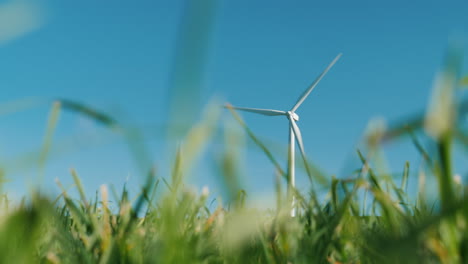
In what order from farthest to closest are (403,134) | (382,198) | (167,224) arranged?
1. (382,198)
2. (403,134)
3. (167,224)

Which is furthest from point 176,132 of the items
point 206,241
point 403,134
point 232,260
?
point 206,241

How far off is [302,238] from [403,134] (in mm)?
573

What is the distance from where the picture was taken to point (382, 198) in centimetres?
107

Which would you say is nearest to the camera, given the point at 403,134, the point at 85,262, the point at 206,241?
the point at 403,134

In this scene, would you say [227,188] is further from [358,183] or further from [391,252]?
[358,183]

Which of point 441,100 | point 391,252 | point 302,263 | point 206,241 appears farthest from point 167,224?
point 206,241

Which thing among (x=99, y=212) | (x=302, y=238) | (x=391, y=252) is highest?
(x=99, y=212)

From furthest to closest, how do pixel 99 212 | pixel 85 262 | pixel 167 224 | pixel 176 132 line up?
pixel 99 212 → pixel 85 262 → pixel 167 224 → pixel 176 132

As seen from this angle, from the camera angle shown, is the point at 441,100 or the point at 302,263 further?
the point at 302,263

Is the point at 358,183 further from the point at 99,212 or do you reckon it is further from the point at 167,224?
the point at 99,212

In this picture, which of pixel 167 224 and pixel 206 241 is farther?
pixel 206 241

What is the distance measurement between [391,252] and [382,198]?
479 mm

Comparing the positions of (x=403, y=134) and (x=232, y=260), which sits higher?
(x=403, y=134)

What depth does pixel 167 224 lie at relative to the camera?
67 cm
